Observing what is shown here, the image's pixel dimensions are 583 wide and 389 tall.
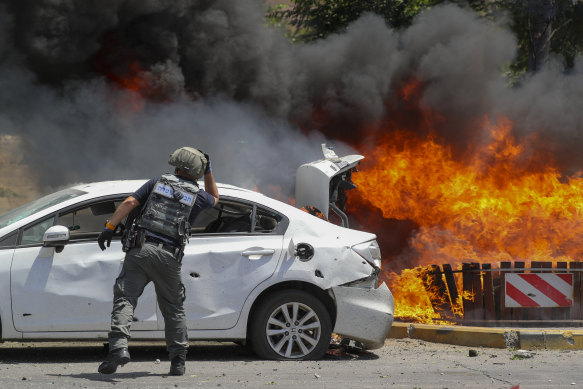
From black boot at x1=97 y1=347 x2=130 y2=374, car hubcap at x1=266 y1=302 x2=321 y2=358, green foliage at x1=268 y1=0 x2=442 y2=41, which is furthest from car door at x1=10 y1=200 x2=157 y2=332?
green foliage at x1=268 y1=0 x2=442 y2=41

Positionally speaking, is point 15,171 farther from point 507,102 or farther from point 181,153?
point 181,153

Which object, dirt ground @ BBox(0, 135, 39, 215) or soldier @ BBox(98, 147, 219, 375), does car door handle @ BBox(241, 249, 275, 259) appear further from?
dirt ground @ BBox(0, 135, 39, 215)

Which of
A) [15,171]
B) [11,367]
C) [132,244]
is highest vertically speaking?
[15,171]

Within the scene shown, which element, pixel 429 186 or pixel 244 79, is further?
pixel 244 79

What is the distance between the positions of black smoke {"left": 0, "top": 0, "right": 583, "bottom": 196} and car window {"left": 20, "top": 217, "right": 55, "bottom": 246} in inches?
205

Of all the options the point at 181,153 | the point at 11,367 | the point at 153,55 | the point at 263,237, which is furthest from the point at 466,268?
the point at 153,55

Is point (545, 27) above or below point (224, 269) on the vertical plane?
above

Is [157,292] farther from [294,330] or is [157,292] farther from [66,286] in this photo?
[294,330]

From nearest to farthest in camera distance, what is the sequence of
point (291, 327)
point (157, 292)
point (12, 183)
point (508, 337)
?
1. point (157, 292)
2. point (291, 327)
3. point (508, 337)
4. point (12, 183)

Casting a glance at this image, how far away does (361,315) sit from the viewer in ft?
23.8

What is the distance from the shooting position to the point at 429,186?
40.1 feet

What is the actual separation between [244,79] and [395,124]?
8.03 feet

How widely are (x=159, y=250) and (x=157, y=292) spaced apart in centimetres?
34

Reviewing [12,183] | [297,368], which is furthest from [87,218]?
[12,183]
